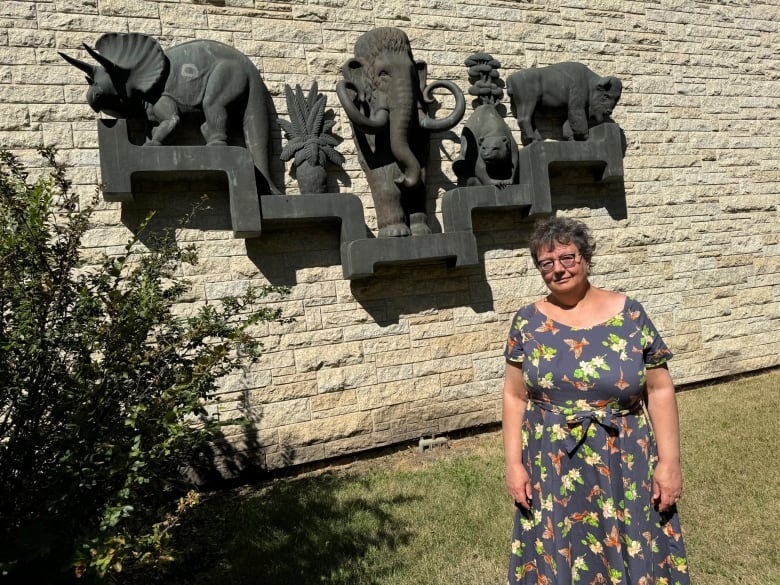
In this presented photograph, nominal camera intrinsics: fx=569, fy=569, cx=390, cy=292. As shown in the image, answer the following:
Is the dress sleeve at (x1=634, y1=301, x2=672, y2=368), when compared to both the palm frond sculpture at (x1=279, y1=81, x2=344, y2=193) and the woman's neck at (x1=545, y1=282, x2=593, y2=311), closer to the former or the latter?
the woman's neck at (x1=545, y1=282, x2=593, y2=311)

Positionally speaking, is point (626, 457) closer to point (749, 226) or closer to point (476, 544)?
point (476, 544)

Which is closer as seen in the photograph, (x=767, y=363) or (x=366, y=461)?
(x=366, y=461)

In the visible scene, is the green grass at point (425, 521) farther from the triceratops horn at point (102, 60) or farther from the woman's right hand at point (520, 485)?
the triceratops horn at point (102, 60)

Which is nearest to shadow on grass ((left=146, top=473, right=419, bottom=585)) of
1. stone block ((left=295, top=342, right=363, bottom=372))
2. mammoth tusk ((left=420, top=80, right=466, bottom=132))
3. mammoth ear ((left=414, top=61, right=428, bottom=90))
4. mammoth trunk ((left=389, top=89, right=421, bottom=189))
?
stone block ((left=295, top=342, right=363, bottom=372))

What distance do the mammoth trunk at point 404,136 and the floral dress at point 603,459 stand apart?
2821mm

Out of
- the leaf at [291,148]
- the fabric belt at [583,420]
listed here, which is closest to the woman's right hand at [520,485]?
the fabric belt at [583,420]

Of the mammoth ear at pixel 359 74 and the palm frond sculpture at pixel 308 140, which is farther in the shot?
the mammoth ear at pixel 359 74

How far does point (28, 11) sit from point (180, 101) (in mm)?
1169

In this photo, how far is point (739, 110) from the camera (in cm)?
646

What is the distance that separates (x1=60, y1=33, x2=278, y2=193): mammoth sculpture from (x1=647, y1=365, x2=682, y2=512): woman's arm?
129 inches

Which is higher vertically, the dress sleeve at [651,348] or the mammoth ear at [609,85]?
the mammoth ear at [609,85]

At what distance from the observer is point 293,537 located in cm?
334

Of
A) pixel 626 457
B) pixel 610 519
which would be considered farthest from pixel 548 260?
pixel 610 519

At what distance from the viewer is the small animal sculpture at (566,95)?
5371 mm
